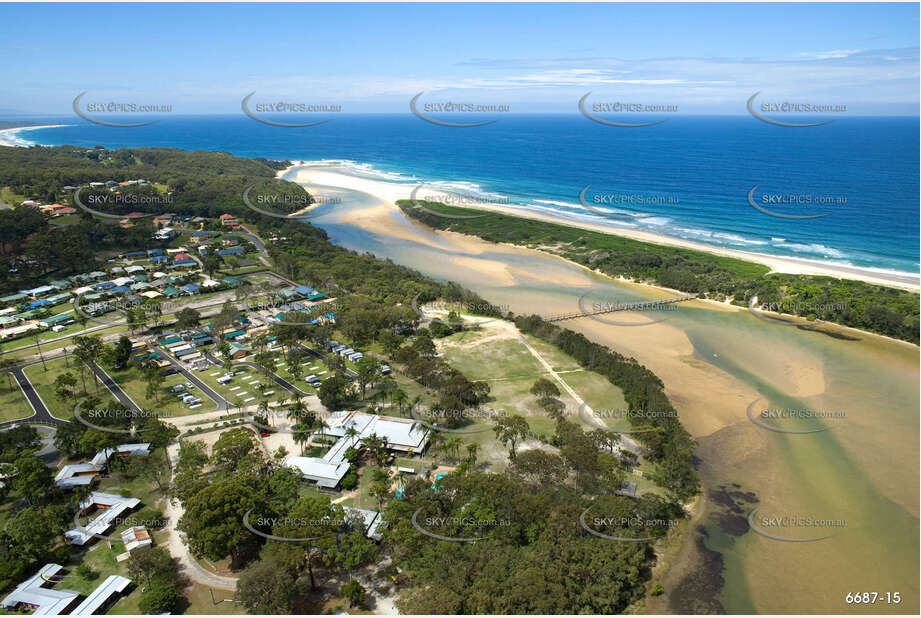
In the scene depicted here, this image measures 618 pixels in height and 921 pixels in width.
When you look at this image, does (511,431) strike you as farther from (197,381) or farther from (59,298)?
(59,298)

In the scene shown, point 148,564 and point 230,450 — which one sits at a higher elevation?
point 230,450

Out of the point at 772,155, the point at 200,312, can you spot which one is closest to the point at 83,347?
the point at 200,312

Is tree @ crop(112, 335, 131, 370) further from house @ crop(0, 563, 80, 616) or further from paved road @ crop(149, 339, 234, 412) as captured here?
house @ crop(0, 563, 80, 616)

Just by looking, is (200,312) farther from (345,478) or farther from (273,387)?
(345,478)

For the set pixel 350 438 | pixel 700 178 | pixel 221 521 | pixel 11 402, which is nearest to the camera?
pixel 221 521

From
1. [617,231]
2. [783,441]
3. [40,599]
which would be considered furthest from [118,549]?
[617,231]

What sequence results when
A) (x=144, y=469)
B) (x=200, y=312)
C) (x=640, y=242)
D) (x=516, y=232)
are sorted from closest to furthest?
(x=144, y=469) < (x=200, y=312) < (x=640, y=242) < (x=516, y=232)
